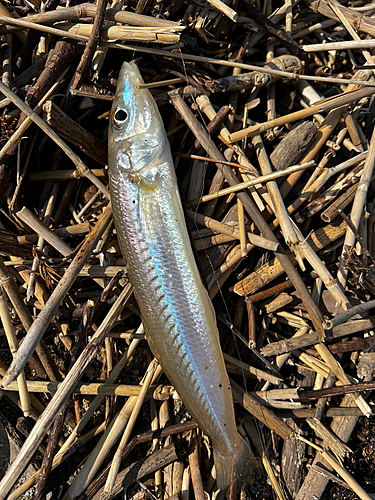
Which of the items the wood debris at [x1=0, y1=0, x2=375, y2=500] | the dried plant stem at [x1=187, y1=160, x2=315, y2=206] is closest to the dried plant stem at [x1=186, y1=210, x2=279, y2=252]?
the wood debris at [x1=0, y1=0, x2=375, y2=500]

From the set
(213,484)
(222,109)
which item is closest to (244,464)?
(213,484)

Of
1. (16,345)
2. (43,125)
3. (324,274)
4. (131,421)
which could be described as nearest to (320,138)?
(324,274)

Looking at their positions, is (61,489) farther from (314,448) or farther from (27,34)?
(27,34)

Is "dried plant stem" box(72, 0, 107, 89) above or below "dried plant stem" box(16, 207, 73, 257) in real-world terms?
above

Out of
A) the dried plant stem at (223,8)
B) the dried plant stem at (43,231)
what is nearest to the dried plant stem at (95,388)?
the dried plant stem at (43,231)

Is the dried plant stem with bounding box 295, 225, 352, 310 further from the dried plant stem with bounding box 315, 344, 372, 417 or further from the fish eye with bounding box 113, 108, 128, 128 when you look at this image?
the fish eye with bounding box 113, 108, 128, 128

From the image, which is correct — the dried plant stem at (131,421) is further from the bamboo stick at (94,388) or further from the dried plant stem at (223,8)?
the dried plant stem at (223,8)

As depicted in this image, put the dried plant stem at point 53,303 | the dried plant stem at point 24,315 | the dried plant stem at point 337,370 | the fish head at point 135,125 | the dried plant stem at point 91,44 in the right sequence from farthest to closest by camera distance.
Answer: the dried plant stem at point 24,315
the dried plant stem at point 337,370
the fish head at point 135,125
the dried plant stem at point 91,44
the dried plant stem at point 53,303
